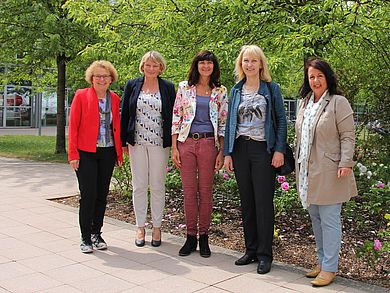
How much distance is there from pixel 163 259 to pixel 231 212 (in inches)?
84.5

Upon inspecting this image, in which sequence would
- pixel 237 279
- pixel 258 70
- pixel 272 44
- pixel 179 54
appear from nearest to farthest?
pixel 237 279, pixel 258 70, pixel 272 44, pixel 179 54

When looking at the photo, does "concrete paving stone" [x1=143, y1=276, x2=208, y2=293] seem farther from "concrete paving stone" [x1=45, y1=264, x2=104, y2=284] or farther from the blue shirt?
the blue shirt

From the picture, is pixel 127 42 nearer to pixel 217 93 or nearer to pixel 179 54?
pixel 179 54

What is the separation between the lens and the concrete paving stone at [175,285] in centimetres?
406

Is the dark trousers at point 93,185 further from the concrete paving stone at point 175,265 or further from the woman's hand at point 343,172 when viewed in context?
the woman's hand at point 343,172

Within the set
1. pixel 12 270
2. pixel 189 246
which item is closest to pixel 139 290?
pixel 189 246

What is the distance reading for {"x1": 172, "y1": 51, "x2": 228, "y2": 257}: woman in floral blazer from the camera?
489 cm

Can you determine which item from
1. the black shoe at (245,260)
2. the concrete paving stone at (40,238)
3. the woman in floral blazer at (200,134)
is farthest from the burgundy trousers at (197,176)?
the concrete paving stone at (40,238)

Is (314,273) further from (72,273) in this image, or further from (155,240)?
(72,273)

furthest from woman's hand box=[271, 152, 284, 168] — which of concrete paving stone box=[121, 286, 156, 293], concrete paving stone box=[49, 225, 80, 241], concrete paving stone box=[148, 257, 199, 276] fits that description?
concrete paving stone box=[49, 225, 80, 241]

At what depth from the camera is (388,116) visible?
8164mm

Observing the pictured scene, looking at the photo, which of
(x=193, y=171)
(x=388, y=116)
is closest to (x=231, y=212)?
(x=193, y=171)

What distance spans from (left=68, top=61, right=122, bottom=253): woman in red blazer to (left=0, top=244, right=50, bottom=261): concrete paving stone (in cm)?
44

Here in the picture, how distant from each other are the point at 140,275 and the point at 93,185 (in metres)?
1.22
